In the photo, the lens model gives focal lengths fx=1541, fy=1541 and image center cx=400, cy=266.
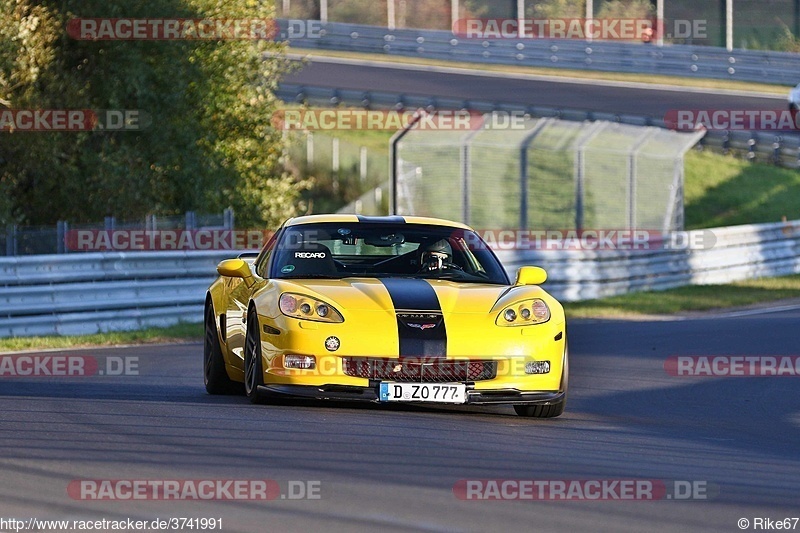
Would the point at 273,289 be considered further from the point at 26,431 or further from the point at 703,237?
the point at 703,237

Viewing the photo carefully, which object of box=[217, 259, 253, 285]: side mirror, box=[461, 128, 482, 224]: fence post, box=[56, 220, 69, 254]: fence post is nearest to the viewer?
box=[217, 259, 253, 285]: side mirror

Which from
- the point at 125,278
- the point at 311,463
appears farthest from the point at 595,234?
the point at 311,463

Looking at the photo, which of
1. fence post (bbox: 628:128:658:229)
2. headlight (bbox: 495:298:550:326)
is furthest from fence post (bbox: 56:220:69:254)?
fence post (bbox: 628:128:658:229)

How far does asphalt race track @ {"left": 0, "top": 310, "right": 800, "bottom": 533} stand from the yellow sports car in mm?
202

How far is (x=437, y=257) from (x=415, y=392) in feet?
5.24

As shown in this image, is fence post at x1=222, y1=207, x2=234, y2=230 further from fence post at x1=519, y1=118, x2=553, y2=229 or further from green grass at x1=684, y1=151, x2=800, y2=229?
green grass at x1=684, y1=151, x2=800, y2=229

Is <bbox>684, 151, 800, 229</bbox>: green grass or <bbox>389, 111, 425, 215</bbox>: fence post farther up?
<bbox>389, 111, 425, 215</bbox>: fence post

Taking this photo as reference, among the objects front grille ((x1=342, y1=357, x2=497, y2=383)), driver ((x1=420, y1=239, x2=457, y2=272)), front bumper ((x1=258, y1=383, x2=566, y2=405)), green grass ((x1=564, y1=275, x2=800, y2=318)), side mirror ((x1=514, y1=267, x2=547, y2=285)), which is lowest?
green grass ((x1=564, y1=275, x2=800, y2=318))

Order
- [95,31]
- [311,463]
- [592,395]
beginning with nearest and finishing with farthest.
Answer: [311,463]
[592,395]
[95,31]

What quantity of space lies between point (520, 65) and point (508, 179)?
44.0 ft

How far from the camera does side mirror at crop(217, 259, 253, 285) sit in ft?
Answer: 34.6

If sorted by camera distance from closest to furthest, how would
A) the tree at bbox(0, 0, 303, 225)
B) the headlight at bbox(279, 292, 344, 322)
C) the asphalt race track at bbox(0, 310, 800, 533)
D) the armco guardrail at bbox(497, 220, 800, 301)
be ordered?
the asphalt race track at bbox(0, 310, 800, 533) < the headlight at bbox(279, 292, 344, 322) < the armco guardrail at bbox(497, 220, 800, 301) < the tree at bbox(0, 0, 303, 225)

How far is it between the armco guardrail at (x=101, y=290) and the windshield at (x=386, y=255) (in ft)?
21.5

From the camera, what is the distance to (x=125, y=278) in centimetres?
1767
